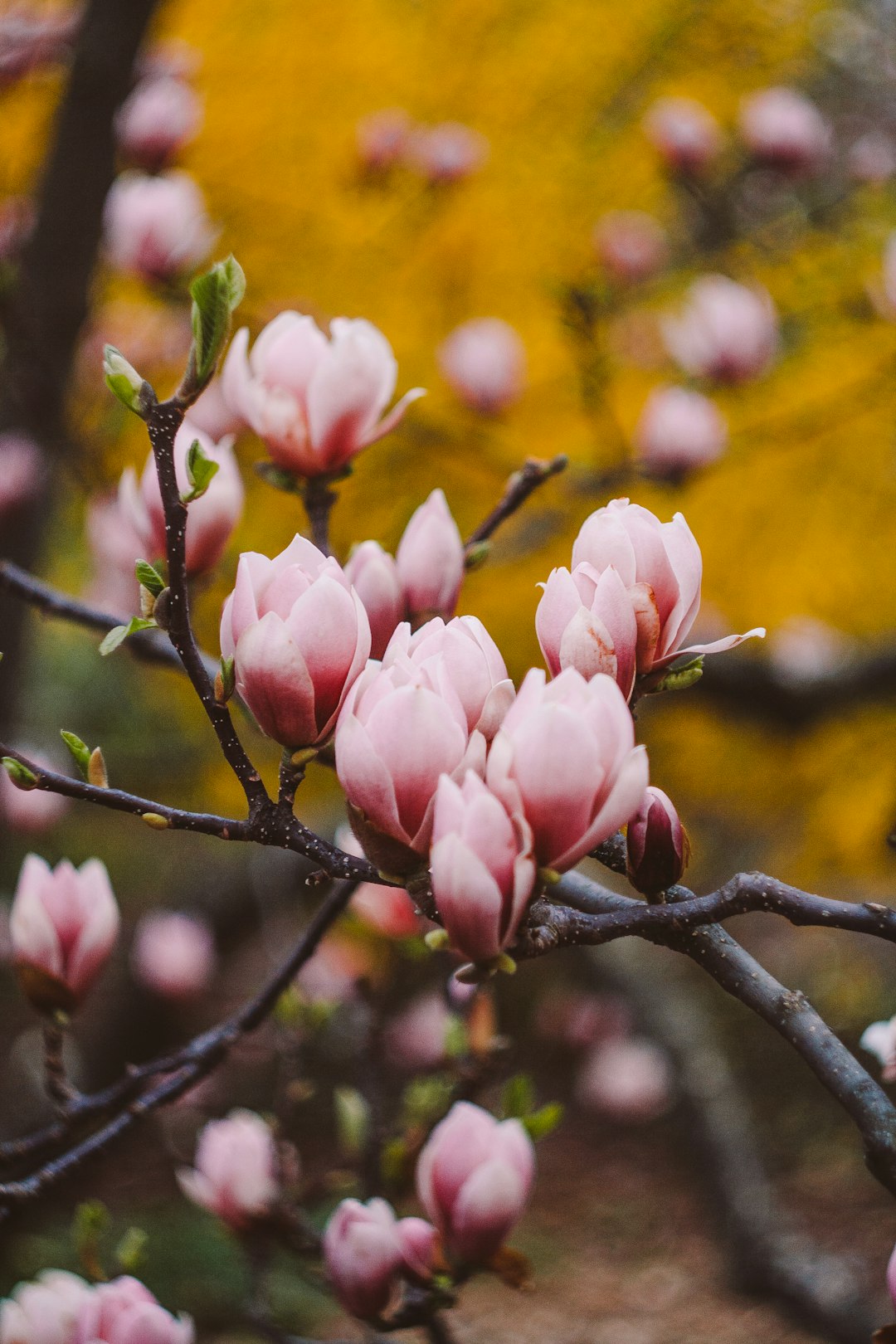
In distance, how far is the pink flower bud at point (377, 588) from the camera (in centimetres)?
77

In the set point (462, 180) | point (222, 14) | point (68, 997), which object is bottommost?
point (68, 997)

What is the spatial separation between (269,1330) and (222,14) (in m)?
4.61

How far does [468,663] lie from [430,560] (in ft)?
0.88

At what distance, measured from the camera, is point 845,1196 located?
3.19 meters

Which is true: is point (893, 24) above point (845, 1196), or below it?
above

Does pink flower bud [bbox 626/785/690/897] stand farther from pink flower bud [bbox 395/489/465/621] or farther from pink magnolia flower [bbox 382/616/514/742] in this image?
pink flower bud [bbox 395/489/465/621]

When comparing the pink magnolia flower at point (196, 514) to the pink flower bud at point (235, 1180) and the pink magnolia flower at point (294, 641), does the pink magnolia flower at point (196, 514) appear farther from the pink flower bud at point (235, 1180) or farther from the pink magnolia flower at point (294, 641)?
the pink flower bud at point (235, 1180)

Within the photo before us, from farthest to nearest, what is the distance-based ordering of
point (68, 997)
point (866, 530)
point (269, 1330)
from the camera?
point (866, 530) → point (269, 1330) → point (68, 997)

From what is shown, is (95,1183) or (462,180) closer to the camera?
(462,180)

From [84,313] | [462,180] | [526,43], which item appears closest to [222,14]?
[526,43]

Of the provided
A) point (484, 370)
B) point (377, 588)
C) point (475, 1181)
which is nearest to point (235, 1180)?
point (475, 1181)

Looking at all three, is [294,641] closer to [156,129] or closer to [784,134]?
[156,129]

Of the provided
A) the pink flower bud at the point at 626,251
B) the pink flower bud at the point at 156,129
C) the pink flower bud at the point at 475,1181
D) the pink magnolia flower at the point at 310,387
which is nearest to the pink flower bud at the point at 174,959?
the pink flower bud at the point at 156,129

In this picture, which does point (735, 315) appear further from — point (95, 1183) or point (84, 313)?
point (95, 1183)
